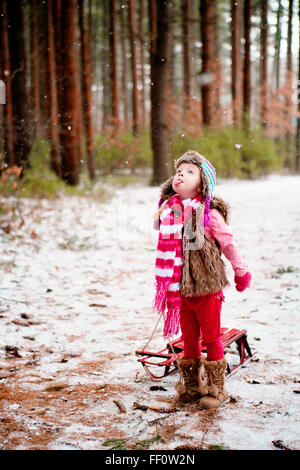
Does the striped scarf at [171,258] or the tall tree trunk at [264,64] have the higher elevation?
the tall tree trunk at [264,64]

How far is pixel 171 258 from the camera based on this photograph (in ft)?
8.88

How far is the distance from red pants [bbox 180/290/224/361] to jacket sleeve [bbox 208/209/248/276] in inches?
7.8

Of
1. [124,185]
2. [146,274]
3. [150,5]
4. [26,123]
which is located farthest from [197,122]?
[146,274]

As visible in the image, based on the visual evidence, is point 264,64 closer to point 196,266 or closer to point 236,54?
point 236,54

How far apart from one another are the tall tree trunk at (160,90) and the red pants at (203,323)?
35.0 ft

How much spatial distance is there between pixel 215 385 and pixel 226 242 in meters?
0.89

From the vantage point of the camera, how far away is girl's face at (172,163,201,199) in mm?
2748

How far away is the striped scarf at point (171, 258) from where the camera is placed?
2.71 metres

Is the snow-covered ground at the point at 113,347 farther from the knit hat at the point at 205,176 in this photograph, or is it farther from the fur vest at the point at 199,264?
the knit hat at the point at 205,176

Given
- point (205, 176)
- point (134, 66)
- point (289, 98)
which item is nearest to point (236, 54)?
point (289, 98)

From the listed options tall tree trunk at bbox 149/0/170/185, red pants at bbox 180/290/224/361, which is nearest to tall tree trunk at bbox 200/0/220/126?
tall tree trunk at bbox 149/0/170/185

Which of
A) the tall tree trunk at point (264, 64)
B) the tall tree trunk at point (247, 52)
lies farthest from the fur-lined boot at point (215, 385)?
the tall tree trunk at point (264, 64)

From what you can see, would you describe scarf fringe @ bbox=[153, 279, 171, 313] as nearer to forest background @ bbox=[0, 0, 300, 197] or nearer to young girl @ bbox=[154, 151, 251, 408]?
young girl @ bbox=[154, 151, 251, 408]

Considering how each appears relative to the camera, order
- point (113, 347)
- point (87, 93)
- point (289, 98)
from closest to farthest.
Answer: point (113, 347) → point (87, 93) → point (289, 98)
